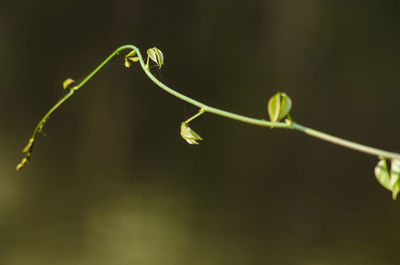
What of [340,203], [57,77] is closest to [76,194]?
[57,77]

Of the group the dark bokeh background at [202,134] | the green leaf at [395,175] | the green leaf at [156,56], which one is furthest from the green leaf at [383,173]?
the dark bokeh background at [202,134]

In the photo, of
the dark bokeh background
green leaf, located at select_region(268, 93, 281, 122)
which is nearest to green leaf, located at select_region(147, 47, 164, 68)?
green leaf, located at select_region(268, 93, 281, 122)

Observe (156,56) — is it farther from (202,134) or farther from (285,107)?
(202,134)

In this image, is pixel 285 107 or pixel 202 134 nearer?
pixel 285 107

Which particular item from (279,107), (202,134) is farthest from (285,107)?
(202,134)

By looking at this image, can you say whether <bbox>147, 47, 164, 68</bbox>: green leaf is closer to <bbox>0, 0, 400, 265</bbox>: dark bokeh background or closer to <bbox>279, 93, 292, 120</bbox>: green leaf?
<bbox>279, 93, 292, 120</bbox>: green leaf

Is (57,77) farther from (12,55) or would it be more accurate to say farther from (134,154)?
(134,154)
